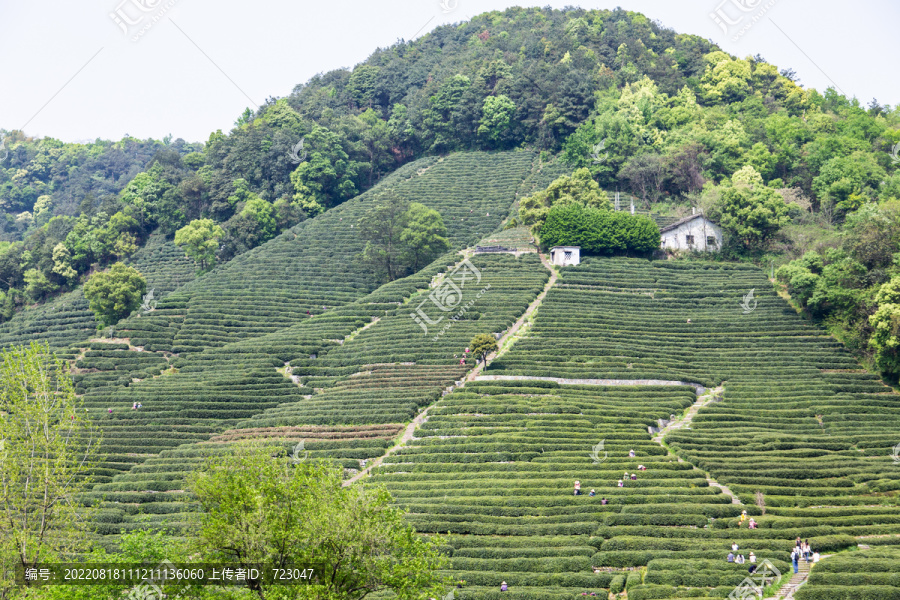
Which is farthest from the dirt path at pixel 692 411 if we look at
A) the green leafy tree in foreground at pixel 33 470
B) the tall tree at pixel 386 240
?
the tall tree at pixel 386 240

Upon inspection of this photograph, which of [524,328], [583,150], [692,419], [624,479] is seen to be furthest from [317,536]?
[583,150]

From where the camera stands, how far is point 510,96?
326 ft

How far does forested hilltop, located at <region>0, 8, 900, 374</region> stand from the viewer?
65.0 m

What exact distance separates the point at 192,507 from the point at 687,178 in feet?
191

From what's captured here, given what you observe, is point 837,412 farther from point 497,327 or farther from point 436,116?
point 436,116

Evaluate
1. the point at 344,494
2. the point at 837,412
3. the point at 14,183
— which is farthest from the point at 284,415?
the point at 14,183

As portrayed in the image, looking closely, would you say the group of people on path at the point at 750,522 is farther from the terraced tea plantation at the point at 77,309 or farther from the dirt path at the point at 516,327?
the terraced tea plantation at the point at 77,309

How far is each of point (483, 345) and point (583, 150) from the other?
42130mm

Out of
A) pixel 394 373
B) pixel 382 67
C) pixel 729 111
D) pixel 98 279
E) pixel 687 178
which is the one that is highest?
pixel 382 67

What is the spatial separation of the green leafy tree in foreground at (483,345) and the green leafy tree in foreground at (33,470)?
26082 millimetres

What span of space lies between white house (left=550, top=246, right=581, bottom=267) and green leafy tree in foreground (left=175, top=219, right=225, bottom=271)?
36009 millimetres

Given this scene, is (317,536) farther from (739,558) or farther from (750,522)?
(750,522)

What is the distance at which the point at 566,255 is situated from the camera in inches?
2564

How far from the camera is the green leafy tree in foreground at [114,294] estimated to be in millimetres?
63344
